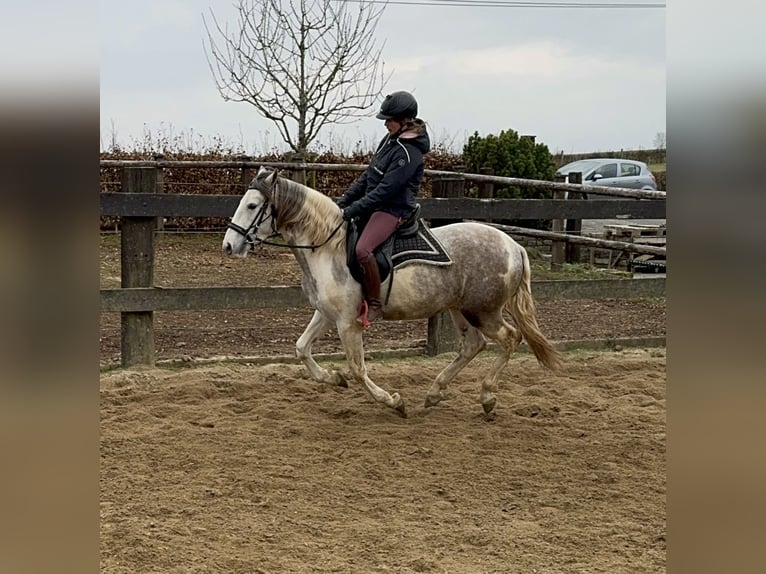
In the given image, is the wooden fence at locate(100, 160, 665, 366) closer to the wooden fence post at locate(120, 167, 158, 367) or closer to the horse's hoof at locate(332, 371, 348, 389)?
the wooden fence post at locate(120, 167, 158, 367)

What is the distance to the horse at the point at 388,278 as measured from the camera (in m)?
4.97

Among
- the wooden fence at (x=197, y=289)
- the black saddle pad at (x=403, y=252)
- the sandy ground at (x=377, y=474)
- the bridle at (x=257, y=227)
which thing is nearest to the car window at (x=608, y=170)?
the wooden fence at (x=197, y=289)

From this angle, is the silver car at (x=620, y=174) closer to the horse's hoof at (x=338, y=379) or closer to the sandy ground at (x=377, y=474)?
the sandy ground at (x=377, y=474)

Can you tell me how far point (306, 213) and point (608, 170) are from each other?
530 inches

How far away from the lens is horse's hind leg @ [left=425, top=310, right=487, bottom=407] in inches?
212

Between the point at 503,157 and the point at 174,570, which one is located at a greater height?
the point at 503,157

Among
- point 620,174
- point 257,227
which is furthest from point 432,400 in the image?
point 620,174

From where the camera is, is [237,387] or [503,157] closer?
[237,387]

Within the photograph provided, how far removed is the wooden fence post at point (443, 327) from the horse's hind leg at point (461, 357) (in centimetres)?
143
